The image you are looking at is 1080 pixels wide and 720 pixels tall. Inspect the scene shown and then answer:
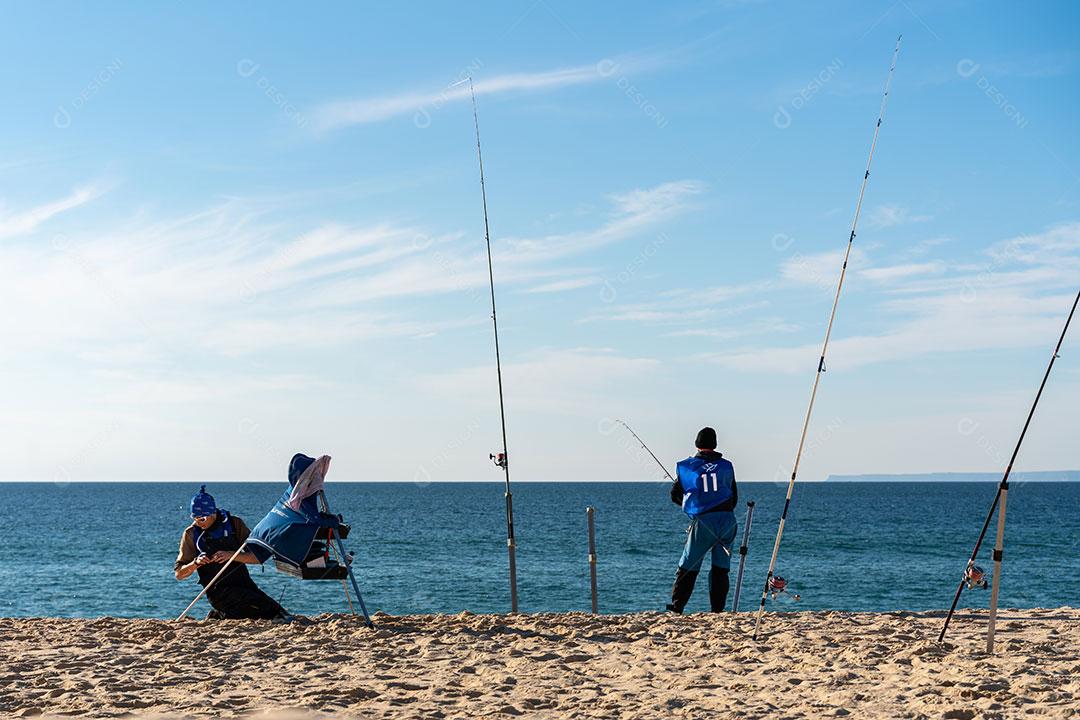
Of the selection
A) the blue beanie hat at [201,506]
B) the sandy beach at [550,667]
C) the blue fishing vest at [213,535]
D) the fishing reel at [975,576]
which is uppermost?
the blue beanie hat at [201,506]

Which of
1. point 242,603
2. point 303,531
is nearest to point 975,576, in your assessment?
point 303,531

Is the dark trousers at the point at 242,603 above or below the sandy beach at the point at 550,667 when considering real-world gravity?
above

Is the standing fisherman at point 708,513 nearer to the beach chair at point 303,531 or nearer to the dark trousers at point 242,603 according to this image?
the beach chair at point 303,531

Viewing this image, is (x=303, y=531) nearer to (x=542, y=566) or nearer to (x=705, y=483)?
(x=705, y=483)

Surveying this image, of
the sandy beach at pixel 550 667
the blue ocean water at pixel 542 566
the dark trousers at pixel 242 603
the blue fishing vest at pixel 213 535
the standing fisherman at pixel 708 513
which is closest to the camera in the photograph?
the sandy beach at pixel 550 667

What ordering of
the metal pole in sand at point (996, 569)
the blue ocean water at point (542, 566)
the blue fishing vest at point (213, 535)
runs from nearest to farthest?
the metal pole in sand at point (996, 569) < the blue fishing vest at point (213, 535) < the blue ocean water at point (542, 566)

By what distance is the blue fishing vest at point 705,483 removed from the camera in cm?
972

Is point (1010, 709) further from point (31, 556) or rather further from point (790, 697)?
point (31, 556)

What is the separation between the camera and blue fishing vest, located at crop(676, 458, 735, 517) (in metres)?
9.72

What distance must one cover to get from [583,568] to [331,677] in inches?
1150

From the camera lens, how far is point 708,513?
31.9 ft

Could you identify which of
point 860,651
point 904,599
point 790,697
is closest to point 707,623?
point 860,651

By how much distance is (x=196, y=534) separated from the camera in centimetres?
964

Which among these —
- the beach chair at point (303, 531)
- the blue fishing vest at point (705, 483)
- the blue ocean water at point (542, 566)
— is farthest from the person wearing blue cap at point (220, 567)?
the blue ocean water at point (542, 566)
